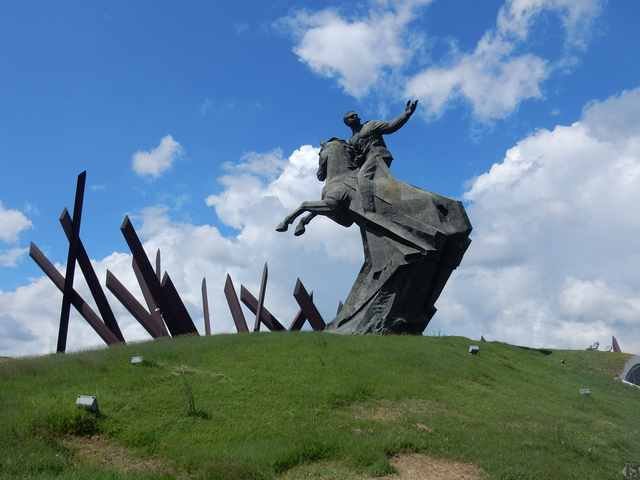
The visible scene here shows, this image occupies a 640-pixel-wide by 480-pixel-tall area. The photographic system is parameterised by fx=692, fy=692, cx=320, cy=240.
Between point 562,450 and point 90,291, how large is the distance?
37.0 ft

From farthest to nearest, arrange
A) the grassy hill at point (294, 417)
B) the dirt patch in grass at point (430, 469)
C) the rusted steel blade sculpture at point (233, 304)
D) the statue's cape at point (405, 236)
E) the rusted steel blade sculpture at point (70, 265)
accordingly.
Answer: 1. the rusted steel blade sculpture at point (233, 304)
2. the statue's cape at point (405, 236)
3. the rusted steel blade sculpture at point (70, 265)
4. the dirt patch in grass at point (430, 469)
5. the grassy hill at point (294, 417)

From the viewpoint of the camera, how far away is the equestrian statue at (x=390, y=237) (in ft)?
59.7

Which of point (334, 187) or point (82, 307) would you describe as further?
point (334, 187)

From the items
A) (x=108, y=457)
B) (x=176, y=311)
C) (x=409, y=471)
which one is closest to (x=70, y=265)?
(x=176, y=311)

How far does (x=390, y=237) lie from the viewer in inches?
734

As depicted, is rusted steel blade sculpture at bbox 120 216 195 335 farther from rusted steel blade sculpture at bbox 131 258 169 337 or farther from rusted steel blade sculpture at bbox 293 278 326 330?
rusted steel blade sculpture at bbox 293 278 326 330

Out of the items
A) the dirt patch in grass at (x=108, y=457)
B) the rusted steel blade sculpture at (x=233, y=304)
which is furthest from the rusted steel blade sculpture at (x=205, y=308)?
the dirt patch in grass at (x=108, y=457)

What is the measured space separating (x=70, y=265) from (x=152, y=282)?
6.51ft

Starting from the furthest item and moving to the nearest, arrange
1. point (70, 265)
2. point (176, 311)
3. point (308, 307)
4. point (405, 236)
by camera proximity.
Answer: point (308, 307) < point (405, 236) < point (176, 311) < point (70, 265)

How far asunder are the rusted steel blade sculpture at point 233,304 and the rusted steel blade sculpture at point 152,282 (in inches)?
116

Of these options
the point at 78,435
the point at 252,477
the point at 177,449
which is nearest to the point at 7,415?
the point at 78,435

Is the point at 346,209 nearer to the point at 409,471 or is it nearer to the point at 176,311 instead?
the point at 176,311

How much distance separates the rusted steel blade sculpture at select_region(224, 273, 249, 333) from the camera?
66.0 ft

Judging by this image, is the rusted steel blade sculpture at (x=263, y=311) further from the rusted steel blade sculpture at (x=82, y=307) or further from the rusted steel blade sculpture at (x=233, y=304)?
the rusted steel blade sculpture at (x=82, y=307)
